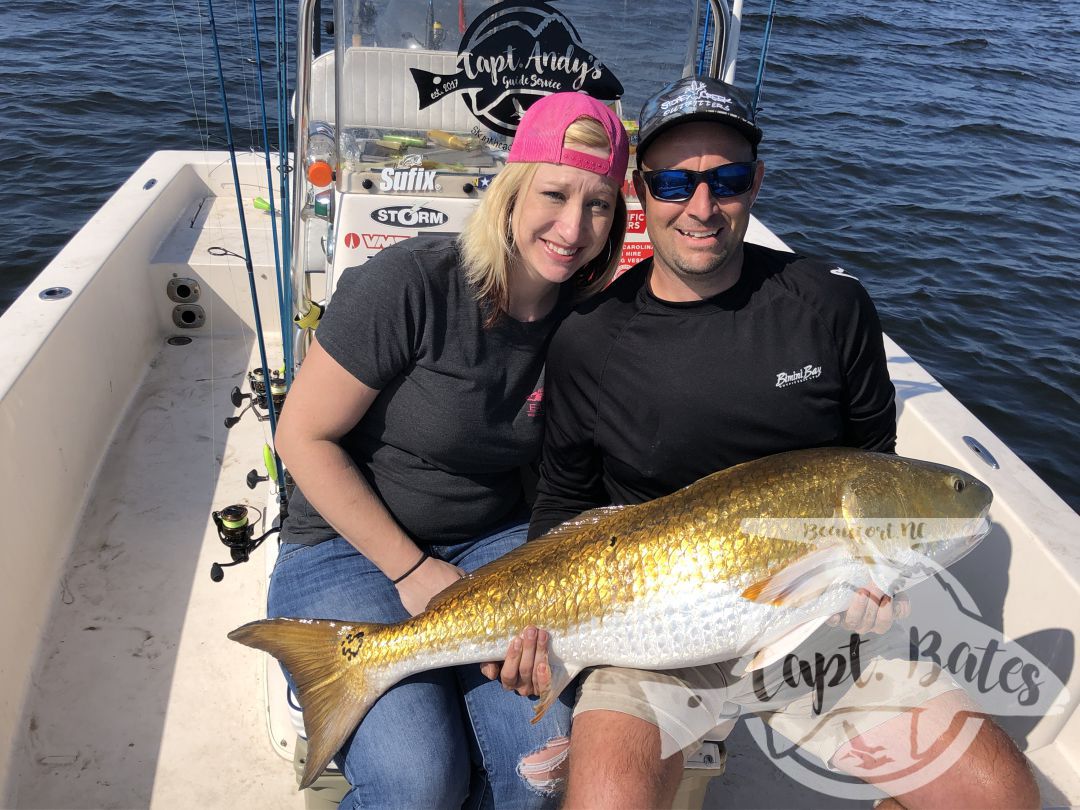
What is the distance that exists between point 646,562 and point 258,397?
2.90 metres

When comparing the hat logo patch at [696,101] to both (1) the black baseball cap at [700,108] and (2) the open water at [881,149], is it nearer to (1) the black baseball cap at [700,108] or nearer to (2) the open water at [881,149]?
(1) the black baseball cap at [700,108]

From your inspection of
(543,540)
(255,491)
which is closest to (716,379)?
(543,540)

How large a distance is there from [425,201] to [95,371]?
1.80 metres

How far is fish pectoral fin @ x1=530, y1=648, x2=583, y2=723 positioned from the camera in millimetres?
2148

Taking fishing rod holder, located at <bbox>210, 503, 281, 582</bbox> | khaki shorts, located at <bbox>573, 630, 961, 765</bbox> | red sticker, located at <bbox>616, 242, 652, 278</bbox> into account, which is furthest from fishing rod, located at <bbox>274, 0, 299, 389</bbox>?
khaki shorts, located at <bbox>573, 630, 961, 765</bbox>

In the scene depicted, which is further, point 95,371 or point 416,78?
point 95,371

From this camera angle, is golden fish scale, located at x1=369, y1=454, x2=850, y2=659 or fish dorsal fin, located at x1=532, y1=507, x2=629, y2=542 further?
fish dorsal fin, located at x1=532, y1=507, x2=629, y2=542

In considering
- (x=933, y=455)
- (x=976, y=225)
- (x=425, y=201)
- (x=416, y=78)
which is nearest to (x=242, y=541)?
(x=425, y=201)

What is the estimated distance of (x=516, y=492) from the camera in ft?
8.88

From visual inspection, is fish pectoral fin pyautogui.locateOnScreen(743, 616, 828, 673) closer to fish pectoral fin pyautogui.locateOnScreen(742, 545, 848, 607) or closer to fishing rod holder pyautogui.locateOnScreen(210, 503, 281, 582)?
fish pectoral fin pyautogui.locateOnScreen(742, 545, 848, 607)

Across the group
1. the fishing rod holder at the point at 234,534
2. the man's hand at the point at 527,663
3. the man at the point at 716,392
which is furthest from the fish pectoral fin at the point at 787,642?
the fishing rod holder at the point at 234,534

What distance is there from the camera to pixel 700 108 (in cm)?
227

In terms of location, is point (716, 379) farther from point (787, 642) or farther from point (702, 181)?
point (787, 642)

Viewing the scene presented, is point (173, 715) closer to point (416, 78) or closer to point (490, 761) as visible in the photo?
point (490, 761)
